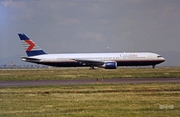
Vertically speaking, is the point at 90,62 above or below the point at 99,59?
below

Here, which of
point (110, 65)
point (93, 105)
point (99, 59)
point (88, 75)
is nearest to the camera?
point (93, 105)

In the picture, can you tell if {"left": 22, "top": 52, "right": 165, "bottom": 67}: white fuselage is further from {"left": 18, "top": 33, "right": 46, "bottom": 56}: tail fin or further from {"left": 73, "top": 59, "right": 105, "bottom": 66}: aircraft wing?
{"left": 18, "top": 33, "right": 46, "bottom": 56}: tail fin

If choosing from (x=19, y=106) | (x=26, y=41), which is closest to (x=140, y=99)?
(x=19, y=106)

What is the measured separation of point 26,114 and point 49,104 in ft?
12.0

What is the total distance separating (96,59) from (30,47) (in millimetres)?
16404

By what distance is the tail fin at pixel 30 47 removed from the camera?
88250 millimetres

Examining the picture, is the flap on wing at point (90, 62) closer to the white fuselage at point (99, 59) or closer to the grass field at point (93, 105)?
the white fuselage at point (99, 59)

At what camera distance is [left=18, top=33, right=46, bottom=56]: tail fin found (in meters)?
88.2

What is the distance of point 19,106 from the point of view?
69.3 feet

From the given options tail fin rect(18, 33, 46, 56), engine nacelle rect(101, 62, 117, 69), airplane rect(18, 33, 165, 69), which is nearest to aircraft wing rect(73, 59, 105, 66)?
airplane rect(18, 33, 165, 69)

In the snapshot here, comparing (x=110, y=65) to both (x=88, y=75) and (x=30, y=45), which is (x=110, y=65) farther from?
(x=88, y=75)

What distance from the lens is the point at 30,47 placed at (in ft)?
289

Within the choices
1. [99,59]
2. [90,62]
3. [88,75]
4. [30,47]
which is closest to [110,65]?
[99,59]

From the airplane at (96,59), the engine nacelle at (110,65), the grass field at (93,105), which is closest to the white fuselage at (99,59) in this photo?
the airplane at (96,59)
